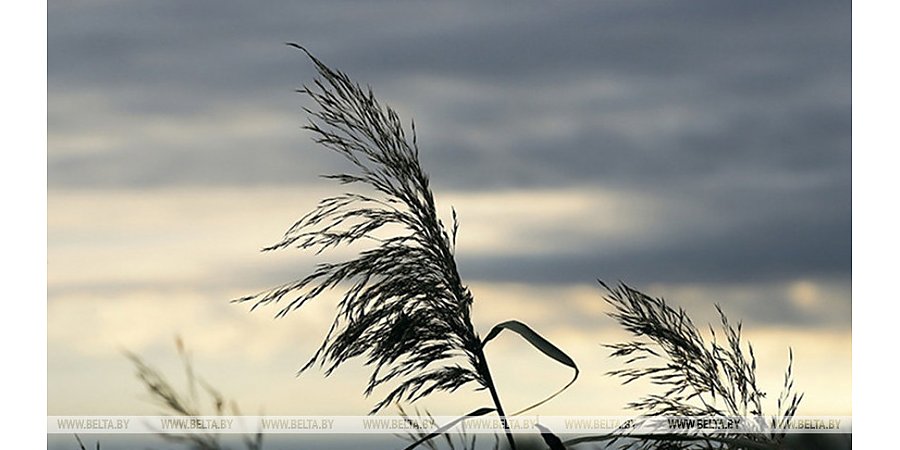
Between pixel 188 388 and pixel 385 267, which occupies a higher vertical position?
pixel 385 267

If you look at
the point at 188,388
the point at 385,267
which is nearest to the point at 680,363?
the point at 385,267

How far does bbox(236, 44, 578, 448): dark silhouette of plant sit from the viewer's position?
4.44 feet

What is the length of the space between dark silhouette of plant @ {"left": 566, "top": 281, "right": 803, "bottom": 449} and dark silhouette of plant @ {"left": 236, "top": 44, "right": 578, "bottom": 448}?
9.0 inches

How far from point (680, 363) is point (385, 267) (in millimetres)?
390

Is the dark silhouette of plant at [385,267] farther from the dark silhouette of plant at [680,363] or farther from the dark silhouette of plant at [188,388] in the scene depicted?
the dark silhouette of plant at [680,363]

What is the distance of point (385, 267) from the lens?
1.49 meters

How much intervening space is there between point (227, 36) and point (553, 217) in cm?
56

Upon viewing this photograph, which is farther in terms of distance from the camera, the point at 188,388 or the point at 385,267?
the point at 188,388

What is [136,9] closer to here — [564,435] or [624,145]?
[624,145]

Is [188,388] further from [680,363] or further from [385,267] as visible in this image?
[680,363]

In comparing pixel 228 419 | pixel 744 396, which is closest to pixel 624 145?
pixel 744 396

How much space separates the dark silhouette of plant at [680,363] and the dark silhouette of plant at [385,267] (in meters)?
0.23

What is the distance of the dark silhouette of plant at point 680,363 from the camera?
152 cm

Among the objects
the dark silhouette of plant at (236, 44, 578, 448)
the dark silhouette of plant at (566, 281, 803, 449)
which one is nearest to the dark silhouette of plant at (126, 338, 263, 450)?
the dark silhouette of plant at (236, 44, 578, 448)
